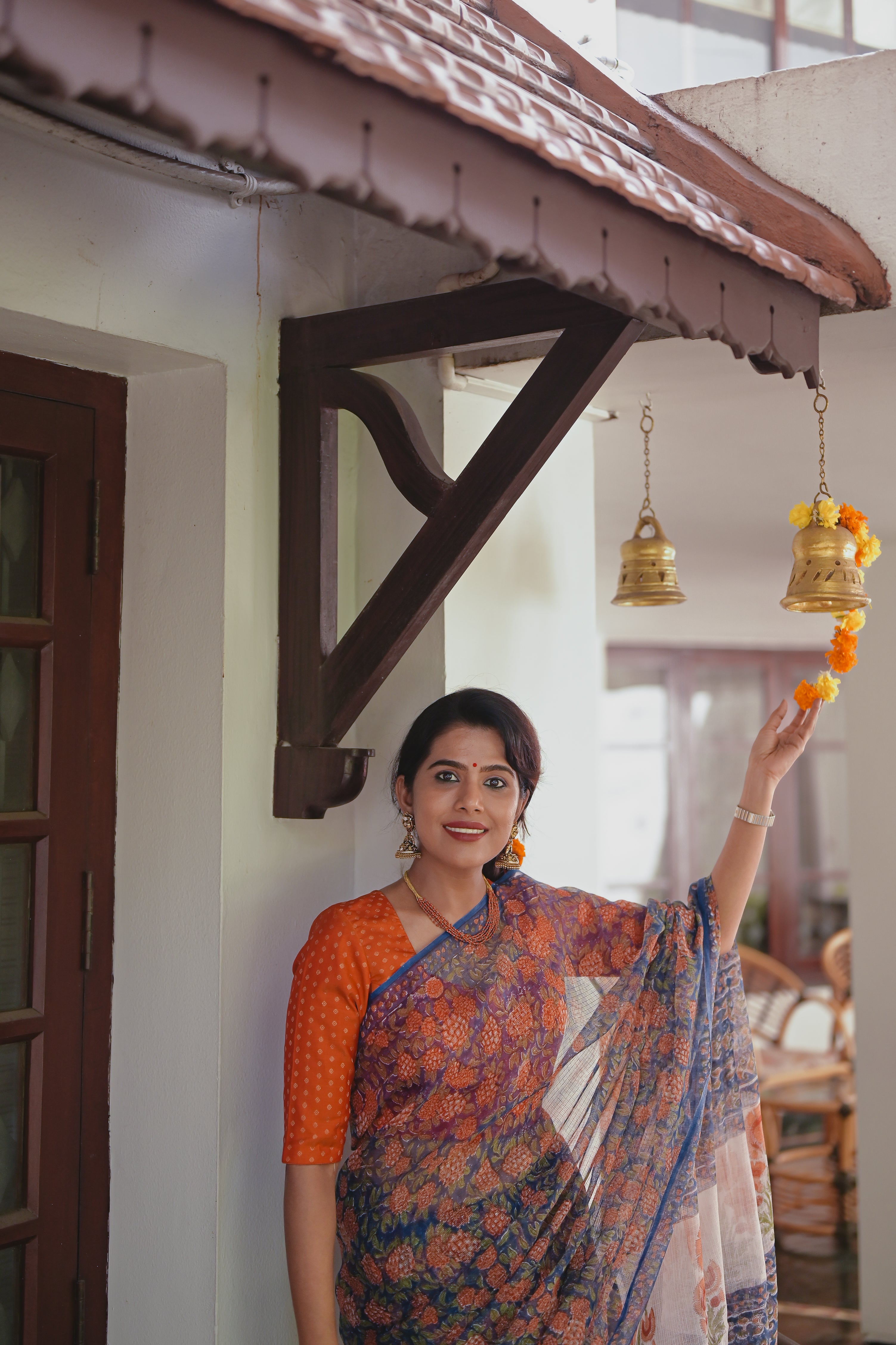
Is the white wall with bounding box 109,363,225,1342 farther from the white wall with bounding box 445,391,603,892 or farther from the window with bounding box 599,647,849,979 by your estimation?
the window with bounding box 599,647,849,979

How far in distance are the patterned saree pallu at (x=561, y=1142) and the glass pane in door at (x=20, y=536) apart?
81 cm

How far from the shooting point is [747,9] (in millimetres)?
2566

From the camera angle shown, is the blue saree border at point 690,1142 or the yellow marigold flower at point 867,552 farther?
the yellow marigold flower at point 867,552

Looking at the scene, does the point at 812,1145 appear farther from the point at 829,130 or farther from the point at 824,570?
the point at 829,130

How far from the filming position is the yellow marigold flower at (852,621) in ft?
7.27

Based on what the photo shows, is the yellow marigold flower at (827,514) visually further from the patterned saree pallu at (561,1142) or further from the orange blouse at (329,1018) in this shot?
the orange blouse at (329,1018)

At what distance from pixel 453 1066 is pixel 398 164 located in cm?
126

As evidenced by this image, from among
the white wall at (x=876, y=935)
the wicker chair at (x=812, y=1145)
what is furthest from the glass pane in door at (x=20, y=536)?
the wicker chair at (x=812, y=1145)

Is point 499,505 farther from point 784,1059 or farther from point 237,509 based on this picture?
point 784,1059

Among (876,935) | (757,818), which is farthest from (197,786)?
(876,935)

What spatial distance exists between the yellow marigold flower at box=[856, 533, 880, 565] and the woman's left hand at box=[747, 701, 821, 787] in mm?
462

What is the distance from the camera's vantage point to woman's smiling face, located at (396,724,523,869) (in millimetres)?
1877

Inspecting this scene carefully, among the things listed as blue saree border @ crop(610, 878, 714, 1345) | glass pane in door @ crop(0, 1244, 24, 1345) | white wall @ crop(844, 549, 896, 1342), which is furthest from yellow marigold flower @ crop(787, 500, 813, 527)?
white wall @ crop(844, 549, 896, 1342)

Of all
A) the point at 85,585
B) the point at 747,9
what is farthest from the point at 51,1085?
the point at 747,9
